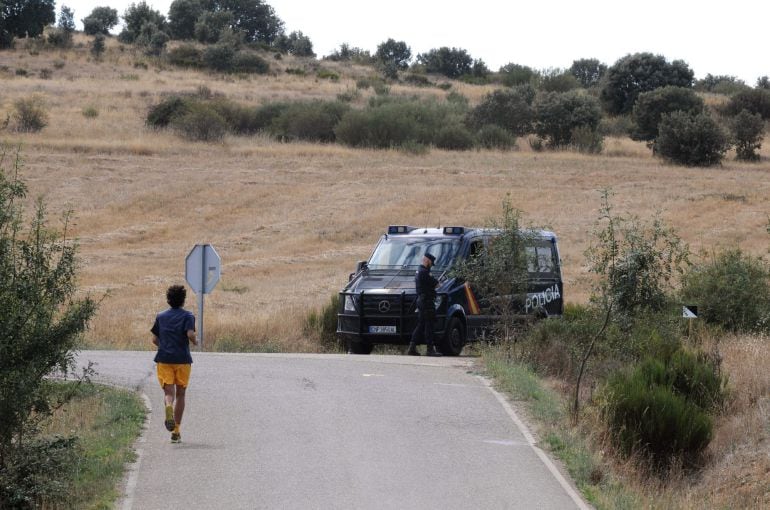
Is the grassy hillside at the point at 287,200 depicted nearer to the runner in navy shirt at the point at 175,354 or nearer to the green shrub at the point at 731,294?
the green shrub at the point at 731,294

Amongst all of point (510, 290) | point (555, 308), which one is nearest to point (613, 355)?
point (510, 290)

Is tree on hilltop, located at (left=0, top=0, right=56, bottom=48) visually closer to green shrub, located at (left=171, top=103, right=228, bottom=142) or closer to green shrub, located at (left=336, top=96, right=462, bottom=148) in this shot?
green shrub, located at (left=171, top=103, right=228, bottom=142)

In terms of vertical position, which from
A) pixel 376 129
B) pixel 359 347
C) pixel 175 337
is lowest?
pixel 359 347

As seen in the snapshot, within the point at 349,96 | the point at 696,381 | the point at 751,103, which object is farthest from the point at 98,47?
the point at 696,381

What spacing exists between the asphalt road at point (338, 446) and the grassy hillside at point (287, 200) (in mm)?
10172

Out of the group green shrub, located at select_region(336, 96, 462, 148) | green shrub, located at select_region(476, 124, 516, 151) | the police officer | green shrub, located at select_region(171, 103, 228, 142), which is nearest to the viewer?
the police officer

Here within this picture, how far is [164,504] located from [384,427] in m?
3.65

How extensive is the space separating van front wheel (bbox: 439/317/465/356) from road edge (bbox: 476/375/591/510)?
440 centimetres

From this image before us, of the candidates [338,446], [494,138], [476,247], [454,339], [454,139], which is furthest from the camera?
[494,138]

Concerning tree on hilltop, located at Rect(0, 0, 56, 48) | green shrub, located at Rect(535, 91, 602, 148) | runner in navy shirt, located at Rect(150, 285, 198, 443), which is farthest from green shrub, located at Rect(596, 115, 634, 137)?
runner in navy shirt, located at Rect(150, 285, 198, 443)

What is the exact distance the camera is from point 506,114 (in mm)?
72875

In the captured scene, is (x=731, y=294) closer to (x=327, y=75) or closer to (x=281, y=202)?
(x=281, y=202)

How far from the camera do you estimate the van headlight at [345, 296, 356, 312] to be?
20.3m

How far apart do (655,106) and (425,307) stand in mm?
60174
